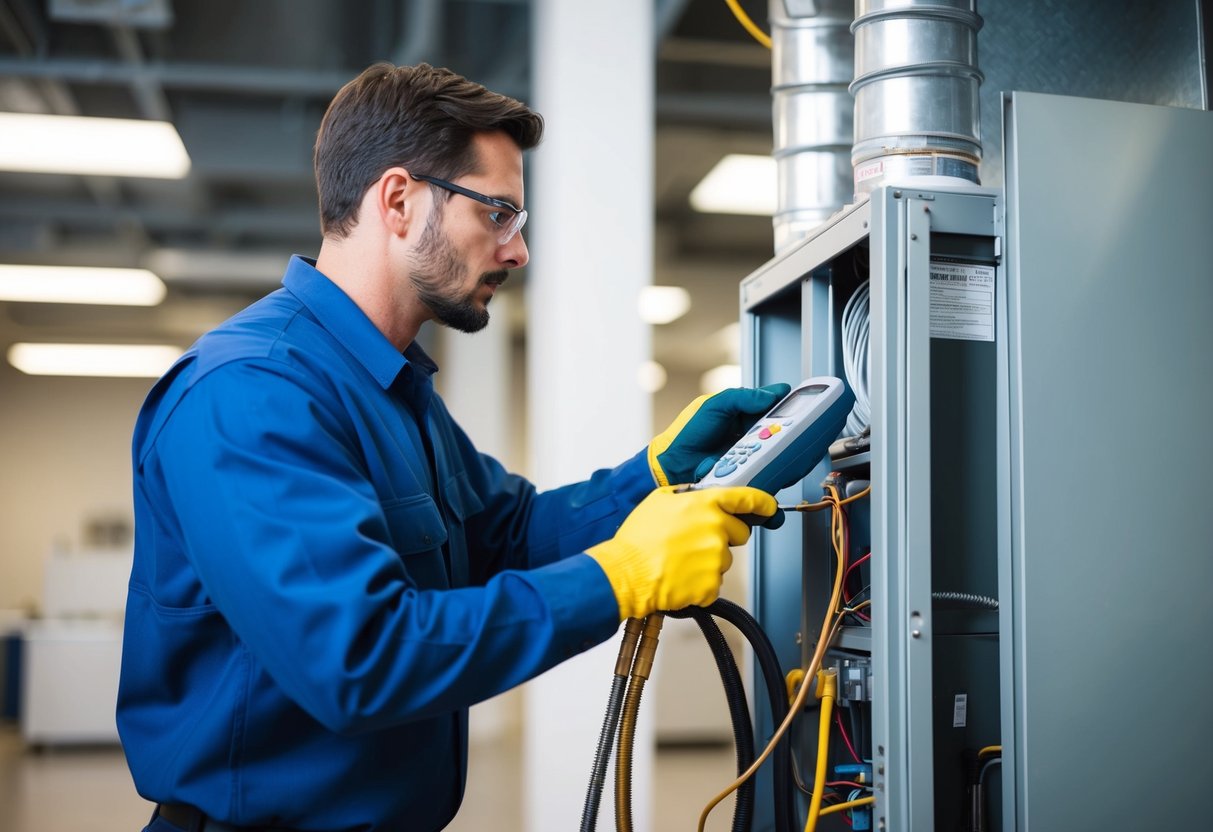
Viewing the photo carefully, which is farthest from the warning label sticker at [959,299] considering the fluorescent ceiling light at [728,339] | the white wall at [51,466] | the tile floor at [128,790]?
the white wall at [51,466]

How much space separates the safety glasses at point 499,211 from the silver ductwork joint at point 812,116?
0.54 metres

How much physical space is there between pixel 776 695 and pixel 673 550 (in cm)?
43

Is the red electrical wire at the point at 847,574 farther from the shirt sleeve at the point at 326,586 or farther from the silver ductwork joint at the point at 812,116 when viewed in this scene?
the silver ductwork joint at the point at 812,116

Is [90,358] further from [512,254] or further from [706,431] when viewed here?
[706,431]

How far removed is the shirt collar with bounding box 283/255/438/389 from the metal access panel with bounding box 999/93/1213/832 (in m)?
0.77

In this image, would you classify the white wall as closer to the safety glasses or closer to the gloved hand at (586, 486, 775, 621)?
the safety glasses

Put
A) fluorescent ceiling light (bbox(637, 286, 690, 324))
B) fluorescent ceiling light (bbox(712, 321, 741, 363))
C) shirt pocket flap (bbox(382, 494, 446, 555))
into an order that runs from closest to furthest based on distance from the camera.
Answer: shirt pocket flap (bbox(382, 494, 446, 555)), fluorescent ceiling light (bbox(637, 286, 690, 324)), fluorescent ceiling light (bbox(712, 321, 741, 363))

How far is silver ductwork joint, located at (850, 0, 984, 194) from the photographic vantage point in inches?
54.3

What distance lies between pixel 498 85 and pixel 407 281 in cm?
337

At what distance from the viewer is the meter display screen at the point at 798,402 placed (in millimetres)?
1331

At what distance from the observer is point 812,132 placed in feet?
5.92

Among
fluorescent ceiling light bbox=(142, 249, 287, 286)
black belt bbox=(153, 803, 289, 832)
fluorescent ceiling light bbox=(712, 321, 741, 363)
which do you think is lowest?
black belt bbox=(153, 803, 289, 832)

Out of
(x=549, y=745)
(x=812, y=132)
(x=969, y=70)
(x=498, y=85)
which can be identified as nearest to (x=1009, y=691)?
(x=969, y=70)

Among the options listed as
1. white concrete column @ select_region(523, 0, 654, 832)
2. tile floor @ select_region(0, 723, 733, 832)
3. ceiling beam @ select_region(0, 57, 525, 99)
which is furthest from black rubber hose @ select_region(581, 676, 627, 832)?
ceiling beam @ select_region(0, 57, 525, 99)
